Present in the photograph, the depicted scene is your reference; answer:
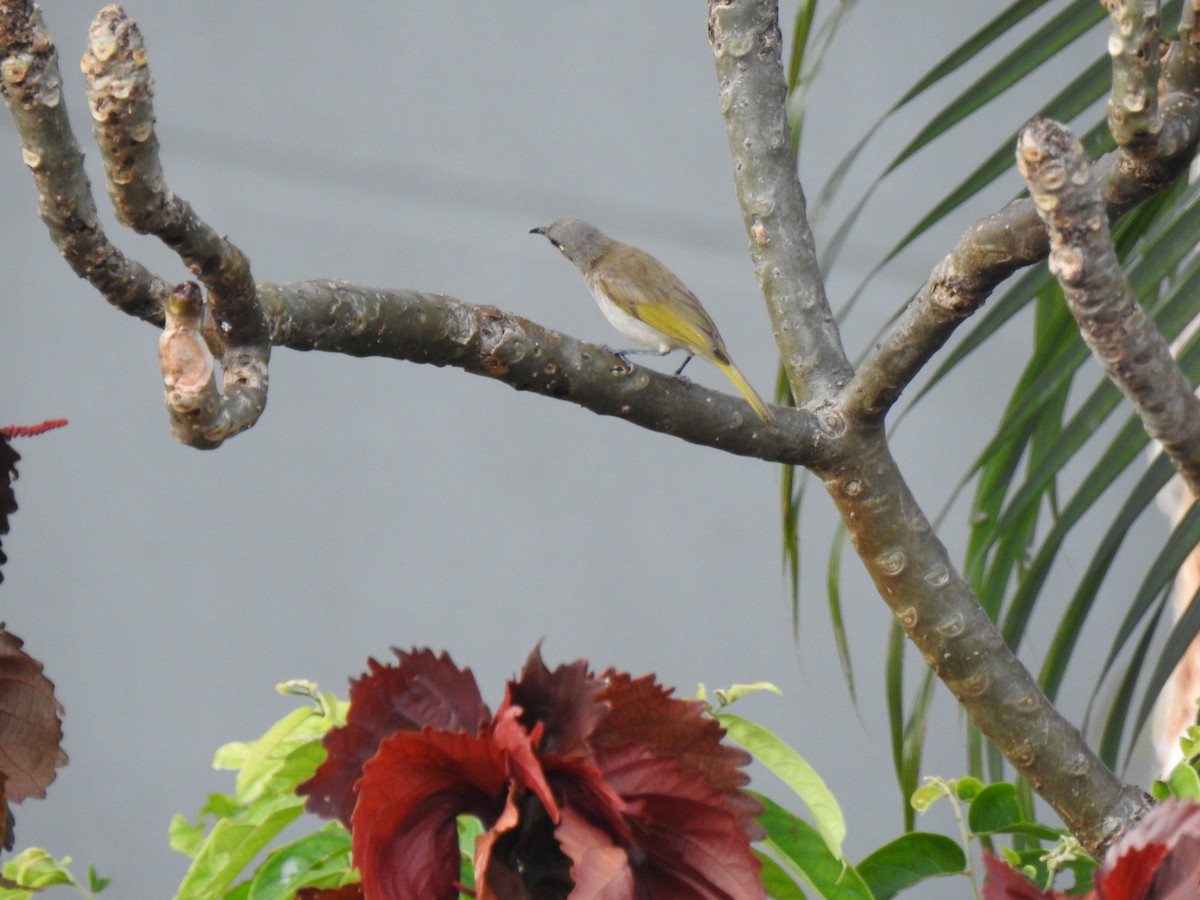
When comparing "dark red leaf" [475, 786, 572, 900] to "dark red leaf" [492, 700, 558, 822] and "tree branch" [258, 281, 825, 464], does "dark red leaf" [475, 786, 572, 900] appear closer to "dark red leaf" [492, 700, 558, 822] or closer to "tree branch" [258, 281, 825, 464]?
"dark red leaf" [492, 700, 558, 822]

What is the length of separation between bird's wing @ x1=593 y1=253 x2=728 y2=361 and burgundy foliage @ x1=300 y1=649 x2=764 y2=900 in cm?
105

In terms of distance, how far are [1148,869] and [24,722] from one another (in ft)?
1.02

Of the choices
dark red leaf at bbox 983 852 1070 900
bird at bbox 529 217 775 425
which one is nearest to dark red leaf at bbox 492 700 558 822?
dark red leaf at bbox 983 852 1070 900

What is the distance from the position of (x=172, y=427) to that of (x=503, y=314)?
0.18 metres

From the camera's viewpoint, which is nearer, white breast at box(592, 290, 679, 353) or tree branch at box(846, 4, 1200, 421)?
tree branch at box(846, 4, 1200, 421)

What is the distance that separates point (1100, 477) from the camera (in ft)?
1.98

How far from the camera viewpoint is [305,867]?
0.43 metres

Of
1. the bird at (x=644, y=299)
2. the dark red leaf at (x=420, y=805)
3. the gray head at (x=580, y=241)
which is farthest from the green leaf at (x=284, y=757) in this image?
the gray head at (x=580, y=241)

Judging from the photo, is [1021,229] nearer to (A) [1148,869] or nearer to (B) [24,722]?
(A) [1148,869]

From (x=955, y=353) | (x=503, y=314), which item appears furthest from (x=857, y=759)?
(x=503, y=314)

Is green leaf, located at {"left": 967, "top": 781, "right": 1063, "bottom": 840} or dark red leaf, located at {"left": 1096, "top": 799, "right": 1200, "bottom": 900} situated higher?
green leaf, located at {"left": 967, "top": 781, "right": 1063, "bottom": 840}

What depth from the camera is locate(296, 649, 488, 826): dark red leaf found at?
1.20 ft

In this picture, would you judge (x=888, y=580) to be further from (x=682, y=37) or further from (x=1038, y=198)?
(x=682, y=37)

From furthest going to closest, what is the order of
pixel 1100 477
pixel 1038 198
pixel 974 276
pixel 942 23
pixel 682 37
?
1. pixel 942 23
2. pixel 682 37
3. pixel 1100 477
4. pixel 974 276
5. pixel 1038 198
